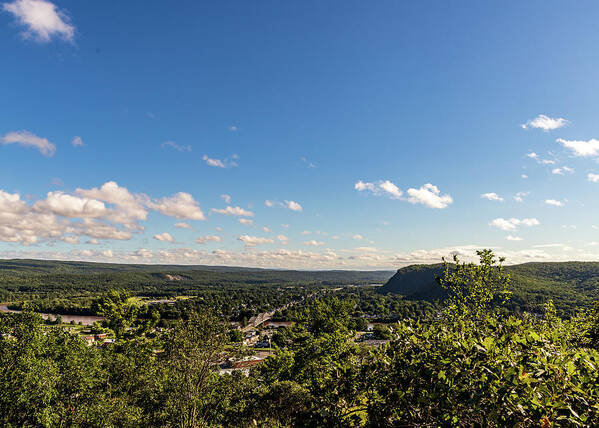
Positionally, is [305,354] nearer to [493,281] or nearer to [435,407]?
[493,281]

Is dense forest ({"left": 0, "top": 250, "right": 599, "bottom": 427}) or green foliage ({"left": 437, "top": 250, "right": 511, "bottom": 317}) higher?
green foliage ({"left": 437, "top": 250, "right": 511, "bottom": 317})

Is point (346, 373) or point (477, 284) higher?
point (477, 284)

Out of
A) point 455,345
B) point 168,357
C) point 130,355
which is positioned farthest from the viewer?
point 130,355

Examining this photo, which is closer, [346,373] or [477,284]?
[346,373]

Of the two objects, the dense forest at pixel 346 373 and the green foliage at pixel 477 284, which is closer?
the dense forest at pixel 346 373

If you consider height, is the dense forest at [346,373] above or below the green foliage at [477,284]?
below

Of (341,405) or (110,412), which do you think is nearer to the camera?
(341,405)

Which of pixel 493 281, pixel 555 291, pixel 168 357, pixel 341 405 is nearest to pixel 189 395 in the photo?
pixel 168 357

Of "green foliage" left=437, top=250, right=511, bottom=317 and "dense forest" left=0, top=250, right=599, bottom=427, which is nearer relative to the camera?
"dense forest" left=0, top=250, right=599, bottom=427
